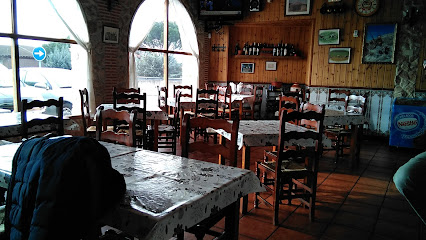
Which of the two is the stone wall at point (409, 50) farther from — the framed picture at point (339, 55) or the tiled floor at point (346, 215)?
the tiled floor at point (346, 215)

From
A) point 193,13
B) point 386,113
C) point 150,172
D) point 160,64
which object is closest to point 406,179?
point 150,172

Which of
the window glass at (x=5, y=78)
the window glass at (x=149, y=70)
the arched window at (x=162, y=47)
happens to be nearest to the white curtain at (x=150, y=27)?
the arched window at (x=162, y=47)

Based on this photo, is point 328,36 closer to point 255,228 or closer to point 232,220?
point 255,228

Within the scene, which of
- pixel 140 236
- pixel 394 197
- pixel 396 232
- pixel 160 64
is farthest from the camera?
pixel 160 64

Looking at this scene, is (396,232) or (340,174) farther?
Answer: (340,174)

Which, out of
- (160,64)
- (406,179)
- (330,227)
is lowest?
(330,227)

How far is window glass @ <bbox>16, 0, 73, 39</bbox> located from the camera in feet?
17.2

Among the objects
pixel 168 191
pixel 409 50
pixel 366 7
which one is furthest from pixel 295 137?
pixel 366 7

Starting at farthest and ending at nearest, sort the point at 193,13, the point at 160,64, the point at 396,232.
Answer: the point at 193,13
the point at 160,64
the point at 396,232

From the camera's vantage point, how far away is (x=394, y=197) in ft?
12.7

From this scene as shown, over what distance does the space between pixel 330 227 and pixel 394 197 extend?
4.32 ft

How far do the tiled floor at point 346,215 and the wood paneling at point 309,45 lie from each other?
3.29 metres

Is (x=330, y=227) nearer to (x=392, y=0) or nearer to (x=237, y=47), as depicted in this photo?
(x=392, y=0)

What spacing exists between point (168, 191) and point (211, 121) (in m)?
0.98
